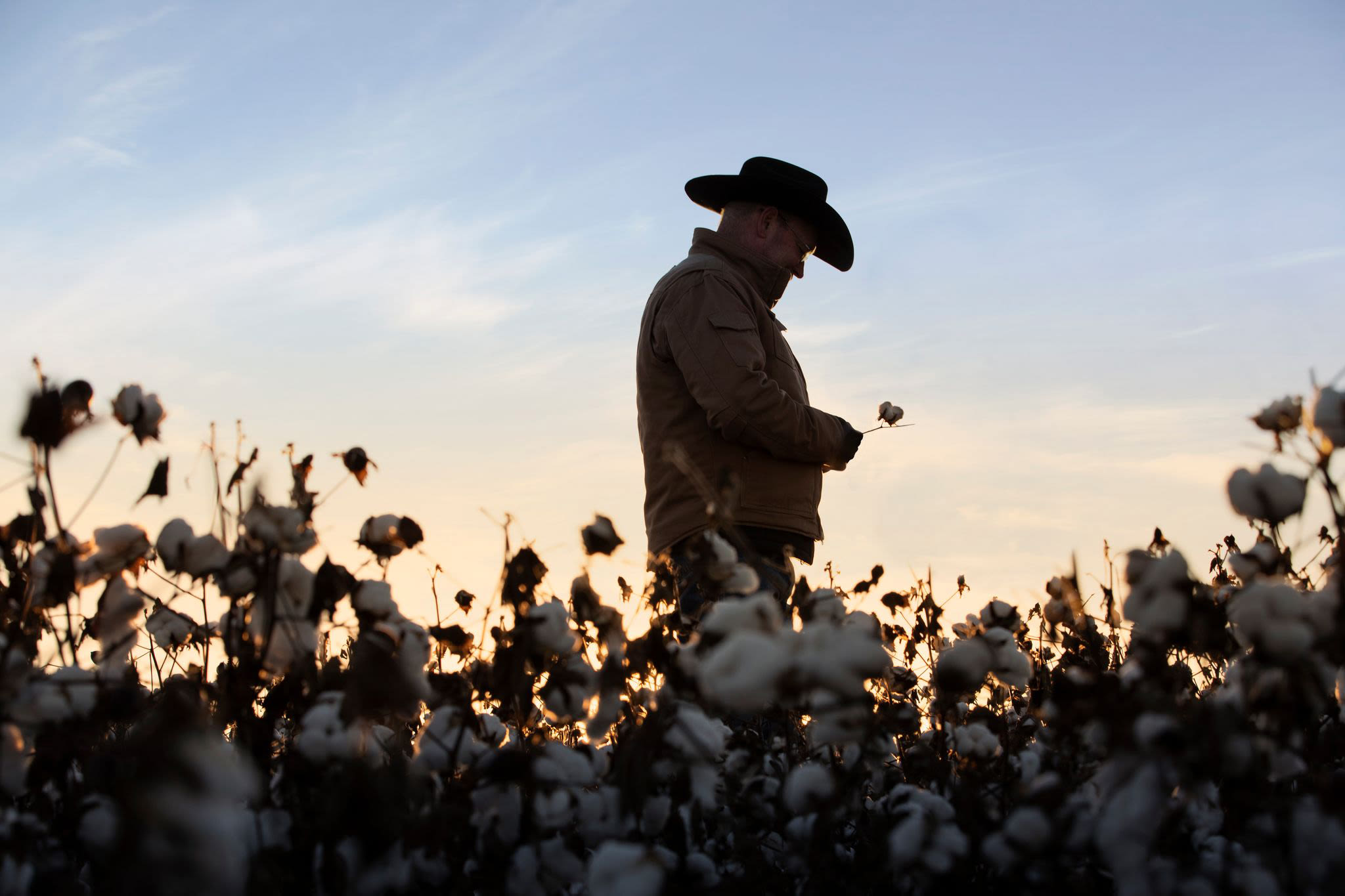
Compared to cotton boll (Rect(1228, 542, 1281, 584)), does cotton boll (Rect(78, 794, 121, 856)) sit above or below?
below

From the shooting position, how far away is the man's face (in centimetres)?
423

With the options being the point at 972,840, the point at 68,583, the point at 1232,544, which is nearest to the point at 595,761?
the point at 972,840

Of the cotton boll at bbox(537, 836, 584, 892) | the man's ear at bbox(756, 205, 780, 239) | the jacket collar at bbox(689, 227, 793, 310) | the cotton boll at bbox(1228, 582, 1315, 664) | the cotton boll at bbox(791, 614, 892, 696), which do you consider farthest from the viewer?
the man's ear at bbox(756, 205, 780, 239)

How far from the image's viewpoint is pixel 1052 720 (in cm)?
161

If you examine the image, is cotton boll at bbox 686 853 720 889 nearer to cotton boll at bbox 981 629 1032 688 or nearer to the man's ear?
cotton boll at bbox 981 629 1032 688

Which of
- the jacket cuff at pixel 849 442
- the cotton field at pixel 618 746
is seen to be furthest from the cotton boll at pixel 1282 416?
the jacket cuff at pixel 849 442

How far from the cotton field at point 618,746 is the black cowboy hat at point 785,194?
88.8 inches

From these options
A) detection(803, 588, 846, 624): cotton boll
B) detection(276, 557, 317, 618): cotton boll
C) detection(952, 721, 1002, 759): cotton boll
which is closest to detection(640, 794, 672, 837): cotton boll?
detection(803, 588, 846, 624): cotton boll

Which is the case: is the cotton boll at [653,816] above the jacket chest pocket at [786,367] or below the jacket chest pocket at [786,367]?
below

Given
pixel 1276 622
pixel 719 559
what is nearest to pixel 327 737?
pixel 719 559

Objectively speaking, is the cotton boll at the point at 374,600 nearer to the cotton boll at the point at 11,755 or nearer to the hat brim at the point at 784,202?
the cotton boll at the point at 11,755

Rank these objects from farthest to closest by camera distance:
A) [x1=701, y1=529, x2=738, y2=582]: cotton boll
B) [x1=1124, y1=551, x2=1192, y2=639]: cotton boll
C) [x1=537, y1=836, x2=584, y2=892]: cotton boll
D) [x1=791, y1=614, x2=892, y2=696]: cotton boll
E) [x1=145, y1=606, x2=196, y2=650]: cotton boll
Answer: [x1=145, y1=606, x2=196, y2=650]: cotton boll
[x1=701, y1=529, x2=738, y2=582]: cotton boll
[x1=537, y1=836, x2=584, y2=892]: cotton boll
[x1=1124, y1=551, x2=1192, y2=639]: cotton boll
[x1=791, y1=614, x2=892, y2=696]: cotton boll

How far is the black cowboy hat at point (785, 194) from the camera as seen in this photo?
168 inches

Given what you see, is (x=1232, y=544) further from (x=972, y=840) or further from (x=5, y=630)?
(x=5, y=630)
